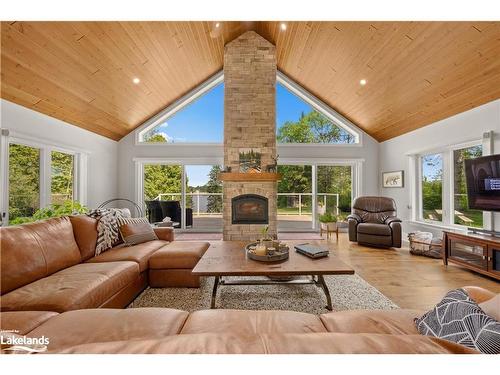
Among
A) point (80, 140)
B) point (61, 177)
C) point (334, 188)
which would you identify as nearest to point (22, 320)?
point (61, 177)

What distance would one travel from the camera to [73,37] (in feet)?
9.08

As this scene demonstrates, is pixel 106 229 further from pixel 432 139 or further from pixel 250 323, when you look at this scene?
pixel 432 139

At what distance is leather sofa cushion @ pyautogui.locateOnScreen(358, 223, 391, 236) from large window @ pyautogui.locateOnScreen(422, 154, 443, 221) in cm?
114

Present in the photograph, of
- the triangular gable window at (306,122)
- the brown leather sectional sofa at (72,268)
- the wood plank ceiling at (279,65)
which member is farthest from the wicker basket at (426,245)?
the brown leather sectional sofa at (72,268)

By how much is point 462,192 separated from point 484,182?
1.04 metres

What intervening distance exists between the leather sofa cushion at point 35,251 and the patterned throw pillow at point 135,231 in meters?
0.58

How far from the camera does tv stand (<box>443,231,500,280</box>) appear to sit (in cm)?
276

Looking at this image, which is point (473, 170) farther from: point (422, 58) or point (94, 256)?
point (94, 256)

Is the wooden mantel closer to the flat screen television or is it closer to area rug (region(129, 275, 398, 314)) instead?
area rug (region(129, 275, 398, 314))

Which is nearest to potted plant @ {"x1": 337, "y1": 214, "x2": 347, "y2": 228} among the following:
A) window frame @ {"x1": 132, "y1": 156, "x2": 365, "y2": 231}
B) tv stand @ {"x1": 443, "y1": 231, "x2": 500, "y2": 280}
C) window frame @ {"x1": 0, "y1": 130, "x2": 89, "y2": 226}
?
window frame @ {"x1": 132, "y1": 156, "x2": 365, "y2": 231}

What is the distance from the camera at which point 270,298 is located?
7.76 feet
